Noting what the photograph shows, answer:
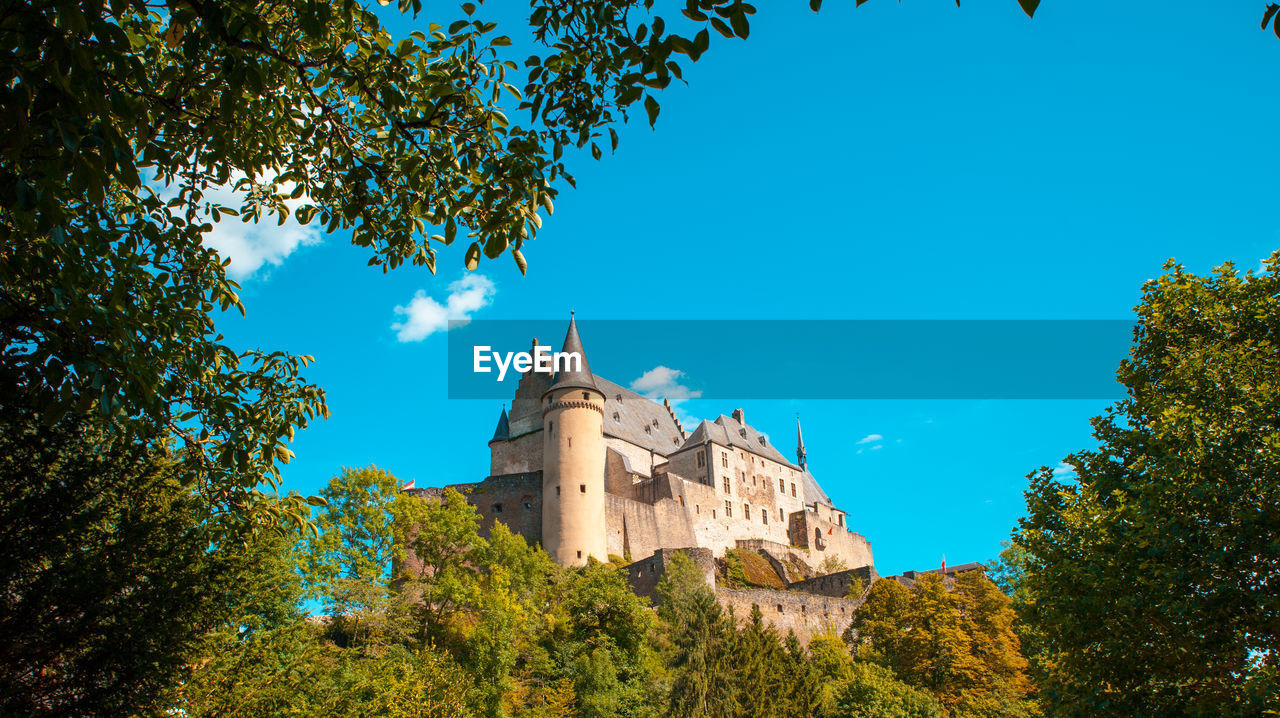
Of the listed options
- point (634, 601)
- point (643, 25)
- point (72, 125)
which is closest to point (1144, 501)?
point (643, 25)

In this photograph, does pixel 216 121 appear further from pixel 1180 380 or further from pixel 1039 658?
pixel 1039 658

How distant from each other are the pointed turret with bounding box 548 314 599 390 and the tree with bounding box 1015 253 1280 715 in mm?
34256

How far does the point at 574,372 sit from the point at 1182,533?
38744 millimetres

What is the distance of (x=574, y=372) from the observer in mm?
49656

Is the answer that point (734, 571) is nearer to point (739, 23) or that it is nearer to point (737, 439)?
point (737, 439)

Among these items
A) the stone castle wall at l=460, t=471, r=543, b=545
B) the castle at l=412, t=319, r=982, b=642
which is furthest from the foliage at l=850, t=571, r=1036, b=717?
the stone castle wall at l=460, t=471, r=543, b=545

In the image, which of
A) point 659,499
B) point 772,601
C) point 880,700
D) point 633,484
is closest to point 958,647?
point 880,700

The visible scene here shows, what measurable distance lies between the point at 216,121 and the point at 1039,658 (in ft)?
60.4

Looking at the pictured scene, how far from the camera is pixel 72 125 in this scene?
4.50 meters

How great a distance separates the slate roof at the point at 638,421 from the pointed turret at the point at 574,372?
565 centimetres

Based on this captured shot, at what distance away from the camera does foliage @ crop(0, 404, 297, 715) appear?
836 centimetres

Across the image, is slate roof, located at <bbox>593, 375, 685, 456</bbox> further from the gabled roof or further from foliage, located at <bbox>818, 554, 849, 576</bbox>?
foliage, located at <bbox>818, 554, 849, 576</bbox>

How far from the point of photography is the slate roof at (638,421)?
191 ft

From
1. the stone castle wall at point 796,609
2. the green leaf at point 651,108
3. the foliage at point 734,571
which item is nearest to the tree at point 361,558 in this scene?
the stone castle wall at point 796,609
